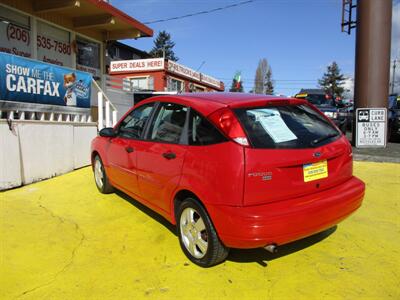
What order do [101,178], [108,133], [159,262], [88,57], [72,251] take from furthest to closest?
[88,57] → [101,178] → [108,133] → [72,251] → [159,262]

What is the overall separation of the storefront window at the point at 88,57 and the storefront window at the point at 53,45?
0.45 metres

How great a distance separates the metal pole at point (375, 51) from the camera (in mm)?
10109

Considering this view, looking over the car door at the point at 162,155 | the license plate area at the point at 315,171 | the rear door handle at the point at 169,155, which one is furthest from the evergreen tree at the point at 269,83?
the license plate area at the point at 315,171

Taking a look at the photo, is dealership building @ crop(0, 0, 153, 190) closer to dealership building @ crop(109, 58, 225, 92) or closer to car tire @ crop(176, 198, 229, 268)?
car tire @ crop(176, 198, 229, 268)

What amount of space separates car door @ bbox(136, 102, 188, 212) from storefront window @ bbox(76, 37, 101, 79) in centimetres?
836

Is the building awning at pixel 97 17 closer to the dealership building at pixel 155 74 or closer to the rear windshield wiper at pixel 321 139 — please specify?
the rear windshield wiper at pixel 321 139

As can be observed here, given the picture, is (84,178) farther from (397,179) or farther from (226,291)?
(397,179)

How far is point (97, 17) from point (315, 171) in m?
9.75

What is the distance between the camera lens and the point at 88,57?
1216cm

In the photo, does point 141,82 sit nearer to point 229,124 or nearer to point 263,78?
point 229,124

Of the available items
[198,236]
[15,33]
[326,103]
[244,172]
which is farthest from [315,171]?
[326,103]

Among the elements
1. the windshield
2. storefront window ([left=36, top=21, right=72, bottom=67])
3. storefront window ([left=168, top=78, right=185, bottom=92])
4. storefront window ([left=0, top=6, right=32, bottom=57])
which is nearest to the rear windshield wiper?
storefront window ([left=0, top=6, right=32, bottom=57])

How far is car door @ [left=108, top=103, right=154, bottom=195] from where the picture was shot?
4.47 metres

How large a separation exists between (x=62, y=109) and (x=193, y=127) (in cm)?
498
